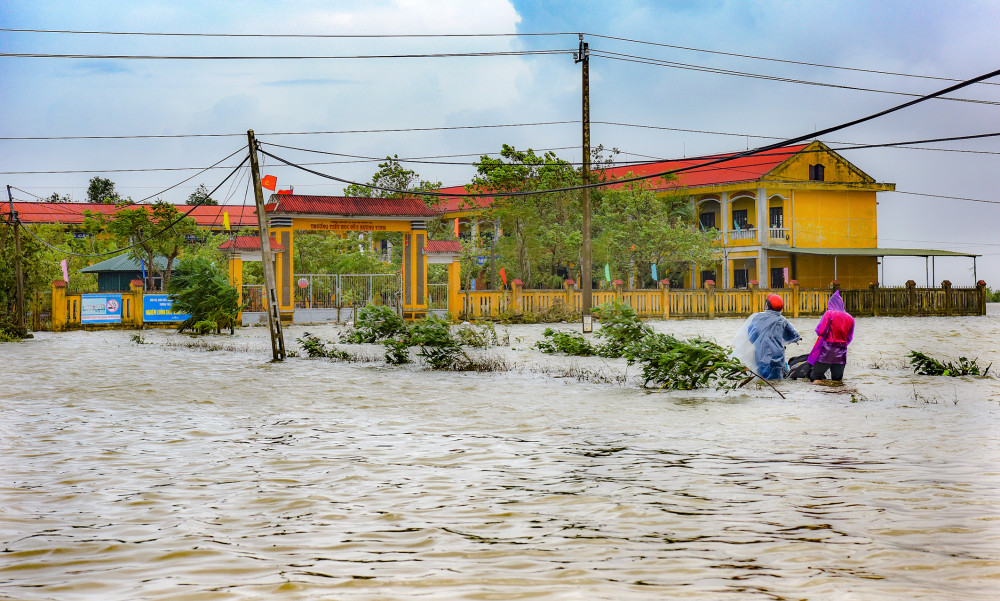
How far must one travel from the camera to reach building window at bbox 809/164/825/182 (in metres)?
42.2

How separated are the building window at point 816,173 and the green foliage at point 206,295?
29.0 meters

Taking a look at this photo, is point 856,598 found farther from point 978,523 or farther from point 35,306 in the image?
point 35,306

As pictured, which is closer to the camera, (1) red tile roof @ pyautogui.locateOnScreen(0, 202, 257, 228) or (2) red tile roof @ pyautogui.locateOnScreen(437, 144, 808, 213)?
(2) red tile roof @ pyautogui.locateOnScreen(437, 144, 808, 213)

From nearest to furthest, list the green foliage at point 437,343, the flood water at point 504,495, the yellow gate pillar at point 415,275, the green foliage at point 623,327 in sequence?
1. the flood water at point 504,495
2. the green foliage at point 623,327
3. the green foliage at point 437,343
4. the yellow gate pillar at point 415,275

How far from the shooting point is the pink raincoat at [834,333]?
11.3 meters

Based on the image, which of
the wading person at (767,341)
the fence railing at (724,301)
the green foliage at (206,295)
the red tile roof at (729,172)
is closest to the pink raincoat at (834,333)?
the wading person at (767,341)

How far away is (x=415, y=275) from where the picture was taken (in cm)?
3189

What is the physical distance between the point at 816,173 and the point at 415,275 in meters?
22.2

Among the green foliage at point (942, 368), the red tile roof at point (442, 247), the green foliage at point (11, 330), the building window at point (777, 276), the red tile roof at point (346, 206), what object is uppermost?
the red tile roof at point (346, 206)

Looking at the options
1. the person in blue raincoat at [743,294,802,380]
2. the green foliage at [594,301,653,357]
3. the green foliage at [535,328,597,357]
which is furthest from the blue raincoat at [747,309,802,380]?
the green foliage at [535,328,597,357]

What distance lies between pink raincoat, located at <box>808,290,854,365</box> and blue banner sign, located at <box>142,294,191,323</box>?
83.5ft

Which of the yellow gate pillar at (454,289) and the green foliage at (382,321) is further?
the yellow gate pillar at (454,289)

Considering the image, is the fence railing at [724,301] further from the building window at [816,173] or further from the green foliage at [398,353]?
the green foliage at [398,353]

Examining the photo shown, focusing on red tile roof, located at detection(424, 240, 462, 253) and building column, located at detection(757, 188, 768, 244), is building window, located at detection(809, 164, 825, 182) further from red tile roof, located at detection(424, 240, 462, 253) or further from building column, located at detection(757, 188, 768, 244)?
red tile roof, located at detection(424, 240, 462, 253)
